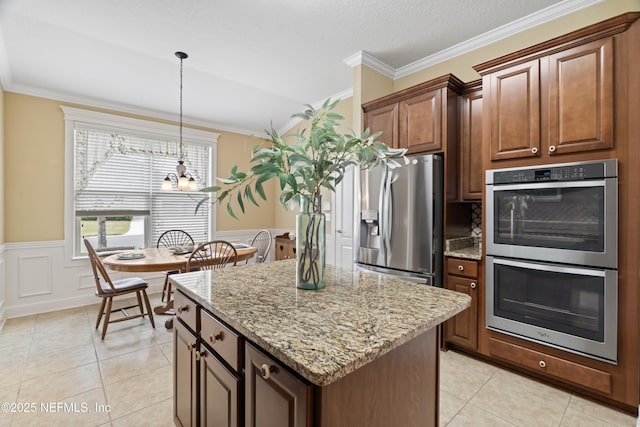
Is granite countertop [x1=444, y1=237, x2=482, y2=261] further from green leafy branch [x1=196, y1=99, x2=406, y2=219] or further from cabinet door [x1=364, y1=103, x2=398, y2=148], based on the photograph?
green leafy branch [x1=196, y1=99, x2=406, y2=219]

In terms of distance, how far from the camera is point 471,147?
108 inches

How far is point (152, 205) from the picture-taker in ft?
14.7

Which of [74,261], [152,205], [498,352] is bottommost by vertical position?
[498,352]

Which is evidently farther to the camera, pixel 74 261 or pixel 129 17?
pixel 74 261

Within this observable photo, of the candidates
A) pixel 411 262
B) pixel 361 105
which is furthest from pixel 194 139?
pixel 411 262

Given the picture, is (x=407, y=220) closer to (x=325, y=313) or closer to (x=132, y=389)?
(x=325, y=313)

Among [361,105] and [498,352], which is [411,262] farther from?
[361,105]

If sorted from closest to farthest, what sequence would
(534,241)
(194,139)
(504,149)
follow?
(534,241), (504,149), (194,139)

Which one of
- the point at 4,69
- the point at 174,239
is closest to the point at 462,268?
the point at 174,239

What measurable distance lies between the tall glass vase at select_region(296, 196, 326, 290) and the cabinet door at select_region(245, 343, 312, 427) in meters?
0.44

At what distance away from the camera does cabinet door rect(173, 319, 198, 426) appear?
1.36 meters

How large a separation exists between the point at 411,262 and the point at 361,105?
5.79ft

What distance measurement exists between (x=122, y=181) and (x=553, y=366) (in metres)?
5.06

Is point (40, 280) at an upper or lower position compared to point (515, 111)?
lower
